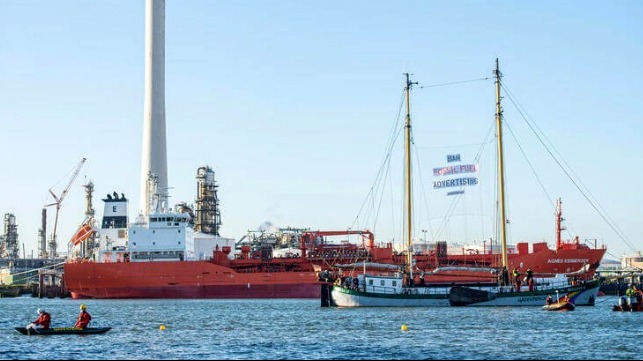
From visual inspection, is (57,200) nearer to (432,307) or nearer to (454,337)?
(432,307)

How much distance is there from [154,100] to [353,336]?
250 ft

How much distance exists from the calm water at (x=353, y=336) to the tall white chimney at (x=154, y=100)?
50.8m

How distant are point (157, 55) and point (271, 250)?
29.1 metres

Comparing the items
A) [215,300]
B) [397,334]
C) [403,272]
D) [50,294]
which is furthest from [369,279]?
[50,294]

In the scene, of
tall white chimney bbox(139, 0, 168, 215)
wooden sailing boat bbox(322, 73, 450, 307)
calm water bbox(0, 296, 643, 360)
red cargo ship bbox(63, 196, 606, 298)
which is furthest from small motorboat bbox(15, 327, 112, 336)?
tall white chimney bbox(139, 0, 168, 215)

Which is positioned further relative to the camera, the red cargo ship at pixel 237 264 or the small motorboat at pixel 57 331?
the red cargo ship at pixel 237 264

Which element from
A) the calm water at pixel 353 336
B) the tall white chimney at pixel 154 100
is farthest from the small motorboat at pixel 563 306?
the tall white chimney at pixel 154 100

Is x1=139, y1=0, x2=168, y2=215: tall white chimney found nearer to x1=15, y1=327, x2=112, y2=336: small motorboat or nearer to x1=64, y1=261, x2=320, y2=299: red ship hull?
x1=64, y1=261, x2=320, y2=299: red ship hull

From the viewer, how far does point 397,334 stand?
4634 cm

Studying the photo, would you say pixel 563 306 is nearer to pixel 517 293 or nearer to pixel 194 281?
pixel 517 293

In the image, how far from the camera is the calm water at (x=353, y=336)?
38.5 meters

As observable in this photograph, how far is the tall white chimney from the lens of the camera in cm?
11588

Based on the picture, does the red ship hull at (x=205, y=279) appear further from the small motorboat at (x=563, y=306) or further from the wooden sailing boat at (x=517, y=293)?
the small motorboat at (x=563, y=306)

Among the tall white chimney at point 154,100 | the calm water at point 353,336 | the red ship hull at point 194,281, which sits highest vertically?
the tall white chimney at point 154,100
